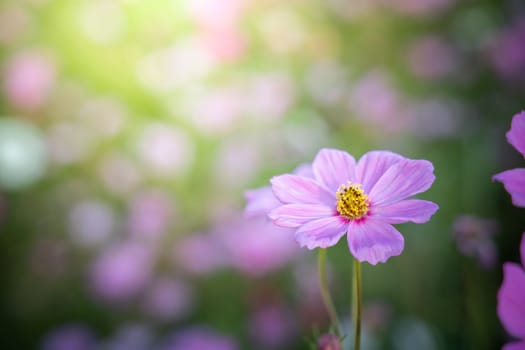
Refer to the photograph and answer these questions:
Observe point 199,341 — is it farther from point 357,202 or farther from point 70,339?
point 357,202

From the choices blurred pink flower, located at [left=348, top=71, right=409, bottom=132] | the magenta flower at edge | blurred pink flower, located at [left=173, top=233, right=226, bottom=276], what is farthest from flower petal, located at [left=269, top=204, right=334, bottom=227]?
blurred pink flower, located at [left=348, top=71, right=409, bottom=132]

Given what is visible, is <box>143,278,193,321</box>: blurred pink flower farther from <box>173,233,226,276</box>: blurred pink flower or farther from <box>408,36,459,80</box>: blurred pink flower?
<box>408,36,459,80</box>: blurred pink flower

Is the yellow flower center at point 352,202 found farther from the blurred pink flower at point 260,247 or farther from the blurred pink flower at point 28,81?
the blurred pink flower at point 28,81

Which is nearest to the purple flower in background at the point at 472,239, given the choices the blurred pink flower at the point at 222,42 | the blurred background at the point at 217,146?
the blurred background at the point at 217,146

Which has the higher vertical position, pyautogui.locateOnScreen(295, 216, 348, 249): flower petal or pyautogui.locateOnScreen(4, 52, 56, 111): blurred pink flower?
pyautogui.locateOnScreen(4, 52, 56, 111): blurred pink flower

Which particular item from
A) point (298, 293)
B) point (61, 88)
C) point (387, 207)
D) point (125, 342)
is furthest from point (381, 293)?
point (61, 88)
